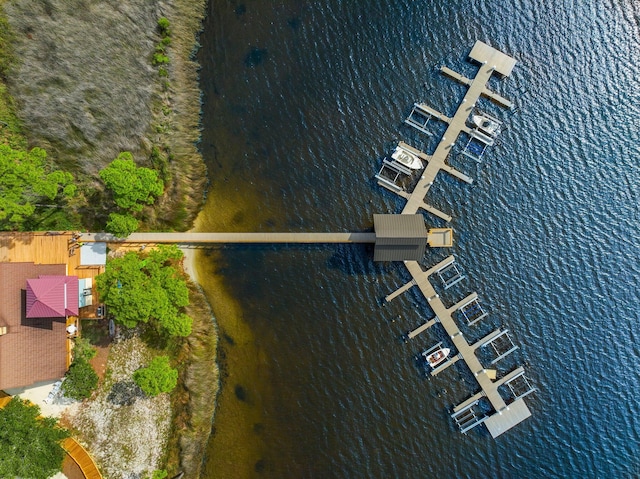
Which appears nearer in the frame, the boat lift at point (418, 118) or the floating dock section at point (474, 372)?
the floating dock section at point (474, 372)

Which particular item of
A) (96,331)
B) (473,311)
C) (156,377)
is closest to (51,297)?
(96,331)

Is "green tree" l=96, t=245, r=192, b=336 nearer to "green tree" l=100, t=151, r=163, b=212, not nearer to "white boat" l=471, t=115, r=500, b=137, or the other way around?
"green tree" l=100, t=151, r=163, b=212

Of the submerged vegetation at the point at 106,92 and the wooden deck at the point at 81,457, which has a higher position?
the submerged vegetation at the point at 106,92

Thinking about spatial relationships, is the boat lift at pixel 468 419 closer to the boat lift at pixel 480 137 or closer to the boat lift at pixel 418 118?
the boat lift at pixel 480 137

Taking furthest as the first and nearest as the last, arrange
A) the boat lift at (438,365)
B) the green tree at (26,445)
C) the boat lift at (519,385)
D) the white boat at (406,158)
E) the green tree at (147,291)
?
the boat lift at (519,385), the white boat at (406,158), the boat lift at (438,365), the green tree at (147,291), the green tree at (26,445)

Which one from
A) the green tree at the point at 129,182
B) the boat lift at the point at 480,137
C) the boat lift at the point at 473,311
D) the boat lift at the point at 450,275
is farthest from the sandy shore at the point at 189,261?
the boat lift at the point at 480,137

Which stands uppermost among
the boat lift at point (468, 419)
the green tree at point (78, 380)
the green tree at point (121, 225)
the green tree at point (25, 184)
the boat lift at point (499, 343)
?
the green tree at point (25, 184)

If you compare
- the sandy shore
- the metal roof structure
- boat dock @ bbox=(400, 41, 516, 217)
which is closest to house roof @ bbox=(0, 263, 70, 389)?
the sandy shore

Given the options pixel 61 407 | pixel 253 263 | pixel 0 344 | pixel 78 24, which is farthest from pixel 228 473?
pixel 78 24

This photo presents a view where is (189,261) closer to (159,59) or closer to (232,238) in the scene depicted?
(232,238)
